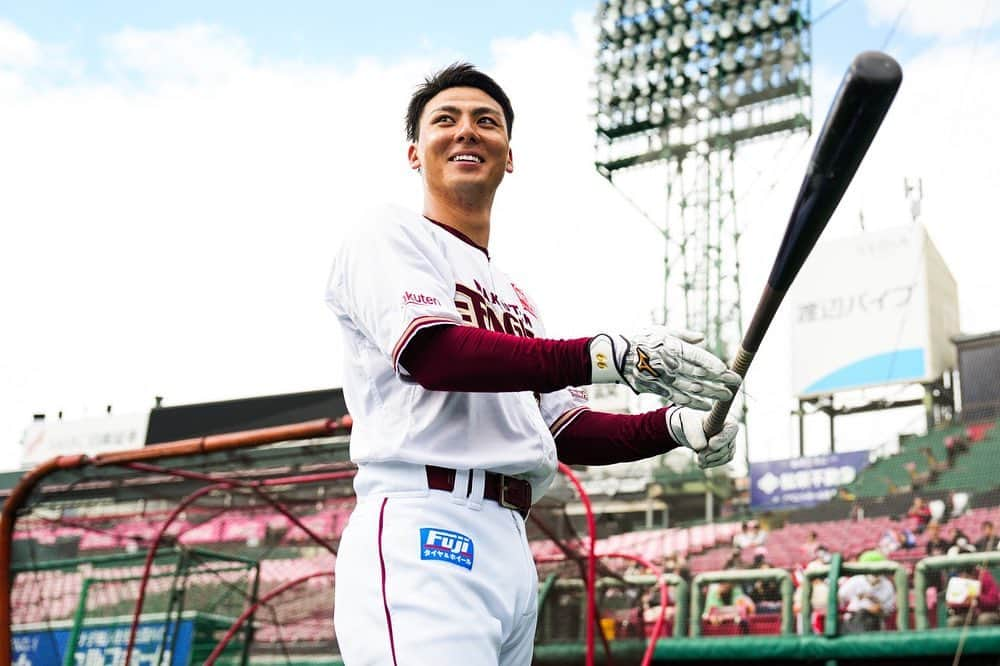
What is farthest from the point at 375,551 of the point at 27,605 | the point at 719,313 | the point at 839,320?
the point at 719,313

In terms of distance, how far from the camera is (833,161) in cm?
163

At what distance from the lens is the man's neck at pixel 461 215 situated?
8.04ft

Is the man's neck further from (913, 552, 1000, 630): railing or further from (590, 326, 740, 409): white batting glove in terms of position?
(913, 552, 1000, 630): railing

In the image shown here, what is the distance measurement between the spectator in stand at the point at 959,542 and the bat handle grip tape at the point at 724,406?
631 centimetres

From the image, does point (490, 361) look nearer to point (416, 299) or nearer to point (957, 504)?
point (416, 299)

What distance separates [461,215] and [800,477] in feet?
50.9

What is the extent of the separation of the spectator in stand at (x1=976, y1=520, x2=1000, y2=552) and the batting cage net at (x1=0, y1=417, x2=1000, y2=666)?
0.03 metres

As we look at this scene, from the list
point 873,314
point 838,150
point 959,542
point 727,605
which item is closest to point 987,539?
point 959,542

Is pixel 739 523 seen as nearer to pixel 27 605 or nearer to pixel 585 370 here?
pixel 27 605

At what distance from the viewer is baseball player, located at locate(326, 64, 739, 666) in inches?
75.1

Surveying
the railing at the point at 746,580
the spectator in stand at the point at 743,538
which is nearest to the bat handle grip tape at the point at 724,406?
the railing at the point at 746,580

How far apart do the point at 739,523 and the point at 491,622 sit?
8941 mm

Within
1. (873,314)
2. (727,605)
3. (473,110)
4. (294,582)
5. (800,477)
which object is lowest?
(727,605)

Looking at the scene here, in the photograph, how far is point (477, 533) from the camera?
6.68ft
